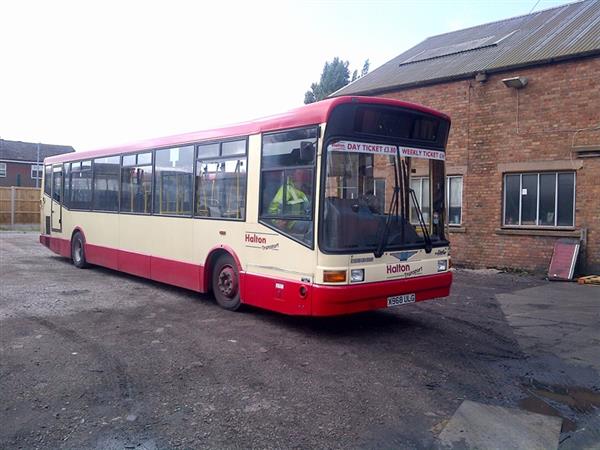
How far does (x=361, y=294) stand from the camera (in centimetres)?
661

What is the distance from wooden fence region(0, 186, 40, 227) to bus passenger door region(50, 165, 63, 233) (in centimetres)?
1839

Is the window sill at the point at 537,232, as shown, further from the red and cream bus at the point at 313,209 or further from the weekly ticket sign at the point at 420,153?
the weekly ticket sign at the point at 420,153

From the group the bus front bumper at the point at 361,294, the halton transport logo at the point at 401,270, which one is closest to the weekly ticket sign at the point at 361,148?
the halton transport logo at the point at 401,270

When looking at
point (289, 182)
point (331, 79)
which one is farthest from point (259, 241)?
point (331, 79)

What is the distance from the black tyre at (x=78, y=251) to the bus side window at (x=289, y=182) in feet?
24.0

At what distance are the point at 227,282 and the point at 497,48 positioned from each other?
12.1 m

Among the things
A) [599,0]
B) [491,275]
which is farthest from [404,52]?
[491,275]

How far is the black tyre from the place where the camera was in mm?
13154

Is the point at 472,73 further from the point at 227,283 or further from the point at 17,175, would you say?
the point at 17,175

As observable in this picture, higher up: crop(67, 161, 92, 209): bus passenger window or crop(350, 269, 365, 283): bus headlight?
crop(67, 161, 92, 209): bus passenger window

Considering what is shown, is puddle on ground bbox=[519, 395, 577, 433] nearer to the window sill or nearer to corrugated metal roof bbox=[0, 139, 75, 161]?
the window sill

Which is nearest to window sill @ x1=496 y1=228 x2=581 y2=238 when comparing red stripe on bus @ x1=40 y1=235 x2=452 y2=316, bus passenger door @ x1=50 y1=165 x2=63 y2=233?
red stripe on bus @ x1=40 y1=235 x2=452 y2=316

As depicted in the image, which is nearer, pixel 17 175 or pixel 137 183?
pixel 137 183

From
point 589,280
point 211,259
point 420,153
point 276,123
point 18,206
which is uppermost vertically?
point 276,123
